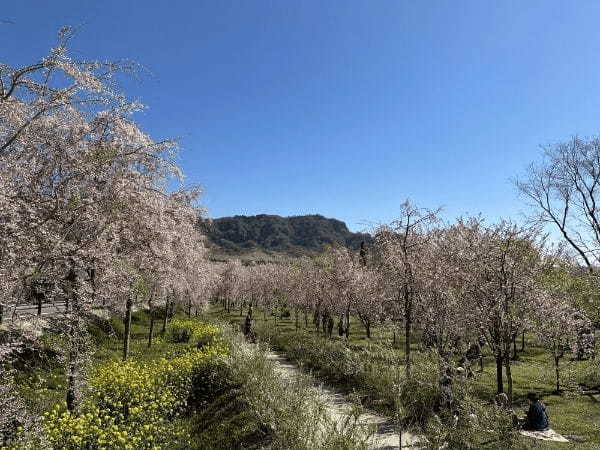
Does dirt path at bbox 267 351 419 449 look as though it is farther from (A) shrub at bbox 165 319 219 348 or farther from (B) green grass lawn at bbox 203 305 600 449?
(A) shrub at bbox 165 319 219 348

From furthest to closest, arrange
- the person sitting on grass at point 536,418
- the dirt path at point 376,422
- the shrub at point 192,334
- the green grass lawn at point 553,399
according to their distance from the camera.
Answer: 1. the shrub at point 192,334
2. the green grass lawn at point 553,399
3. the person sitting on grass at point 536,418
4. the dirt path at point 376,422

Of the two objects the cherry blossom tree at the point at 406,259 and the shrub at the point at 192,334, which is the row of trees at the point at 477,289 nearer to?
the cherry blossom tree at the point at 406,259

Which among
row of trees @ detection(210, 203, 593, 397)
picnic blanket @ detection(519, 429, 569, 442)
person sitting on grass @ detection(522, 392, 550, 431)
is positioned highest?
row of trees @ detection(210, 203, 593, 397)

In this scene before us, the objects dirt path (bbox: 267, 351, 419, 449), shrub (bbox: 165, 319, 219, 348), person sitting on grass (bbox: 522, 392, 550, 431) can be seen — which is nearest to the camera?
dirt path (bbox: 267, 351, 419, 449)

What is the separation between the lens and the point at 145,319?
37969mm

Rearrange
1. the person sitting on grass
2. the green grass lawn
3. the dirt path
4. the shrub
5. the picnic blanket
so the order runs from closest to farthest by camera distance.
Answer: the dirt path → the picnic blanket → the person sitting on grass → the green grass lawn → the shrub

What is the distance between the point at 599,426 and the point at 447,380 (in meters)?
5.21

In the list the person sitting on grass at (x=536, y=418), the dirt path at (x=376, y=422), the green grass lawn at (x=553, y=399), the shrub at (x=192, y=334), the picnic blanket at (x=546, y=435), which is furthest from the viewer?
the shrub at (x=192, y=334)

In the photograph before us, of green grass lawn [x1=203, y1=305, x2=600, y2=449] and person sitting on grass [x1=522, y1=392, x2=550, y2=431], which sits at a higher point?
person sitting on grass [x1=522, y1=392, x2=550, y2=431]

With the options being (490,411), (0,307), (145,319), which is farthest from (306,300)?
(0,307)

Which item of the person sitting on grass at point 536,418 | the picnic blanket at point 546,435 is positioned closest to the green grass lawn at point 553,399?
the picnic blanket at point 546,435

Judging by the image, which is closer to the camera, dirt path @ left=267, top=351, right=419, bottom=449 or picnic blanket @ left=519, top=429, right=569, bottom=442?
dirt path @ left=267, top=351, right=419, bottom=449

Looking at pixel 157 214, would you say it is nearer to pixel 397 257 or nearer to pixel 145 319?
pixel 397 257

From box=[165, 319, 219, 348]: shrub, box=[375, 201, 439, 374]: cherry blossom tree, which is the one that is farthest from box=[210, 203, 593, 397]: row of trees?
box=[165, 319, 219, 348]: shrub
